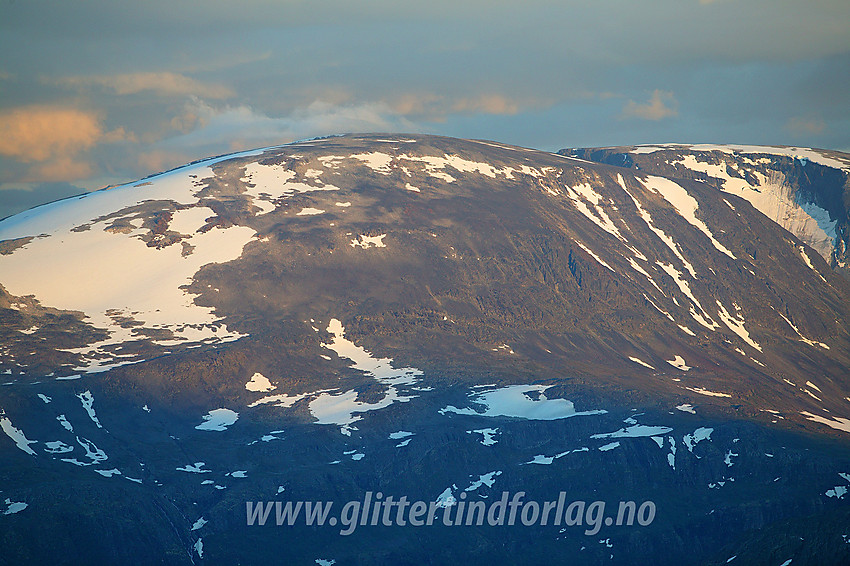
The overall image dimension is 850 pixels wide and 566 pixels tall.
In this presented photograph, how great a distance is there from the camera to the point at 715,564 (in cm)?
18775

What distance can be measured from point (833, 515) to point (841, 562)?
20474 millimetres

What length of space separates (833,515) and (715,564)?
21.2 m

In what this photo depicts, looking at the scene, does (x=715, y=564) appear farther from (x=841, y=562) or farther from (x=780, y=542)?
(x=841, y=562)

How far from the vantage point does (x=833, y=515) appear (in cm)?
18638

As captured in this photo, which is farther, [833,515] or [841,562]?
[833,515]

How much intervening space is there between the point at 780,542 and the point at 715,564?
11893 millimetres

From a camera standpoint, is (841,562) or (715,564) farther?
(715,564)

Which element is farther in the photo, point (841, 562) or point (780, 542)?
point (780, 542)

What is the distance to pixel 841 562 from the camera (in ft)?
548

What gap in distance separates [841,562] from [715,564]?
83.2 feet

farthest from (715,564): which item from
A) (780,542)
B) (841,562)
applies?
(841,562)

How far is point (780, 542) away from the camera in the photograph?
597 feet
